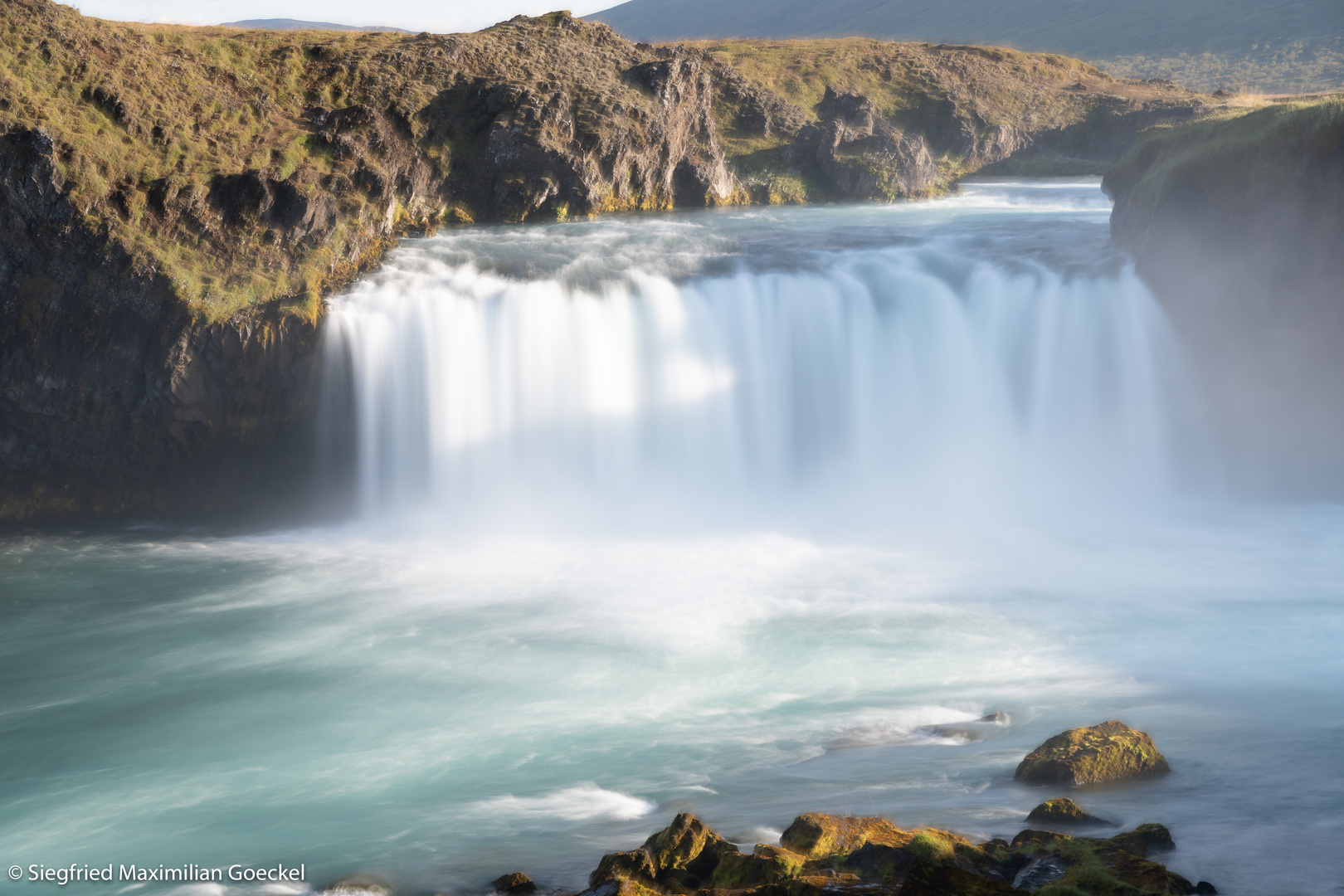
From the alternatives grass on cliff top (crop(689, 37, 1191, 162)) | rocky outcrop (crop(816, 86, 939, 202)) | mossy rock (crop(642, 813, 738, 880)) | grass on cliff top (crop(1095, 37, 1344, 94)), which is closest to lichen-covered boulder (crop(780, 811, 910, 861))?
mossy rock (crop(642, 813, 738, 880))

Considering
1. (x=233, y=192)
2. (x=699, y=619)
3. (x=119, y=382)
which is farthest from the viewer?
(x=233, y=192)

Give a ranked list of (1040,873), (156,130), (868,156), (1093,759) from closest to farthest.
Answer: (1040,873)
(1093,759)
(156,130)
(868,156)

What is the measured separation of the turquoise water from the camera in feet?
25.6

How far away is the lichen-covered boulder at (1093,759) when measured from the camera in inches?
285

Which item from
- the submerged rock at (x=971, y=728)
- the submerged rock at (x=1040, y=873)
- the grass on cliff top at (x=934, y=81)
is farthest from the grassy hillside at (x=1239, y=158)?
the grass on cliff top at (x=934, y=81)

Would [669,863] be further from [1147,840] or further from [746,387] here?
[746,387]

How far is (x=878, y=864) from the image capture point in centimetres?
580

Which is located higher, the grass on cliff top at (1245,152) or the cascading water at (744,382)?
the grass on cliff top at (1245,152)

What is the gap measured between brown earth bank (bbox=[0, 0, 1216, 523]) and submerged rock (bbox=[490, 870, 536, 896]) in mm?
13020

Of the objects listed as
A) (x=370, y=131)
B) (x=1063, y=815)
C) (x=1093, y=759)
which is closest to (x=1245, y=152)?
(x=1093, y=759)

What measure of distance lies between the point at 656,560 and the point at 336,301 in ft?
25.8

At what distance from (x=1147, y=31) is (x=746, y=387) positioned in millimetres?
94937

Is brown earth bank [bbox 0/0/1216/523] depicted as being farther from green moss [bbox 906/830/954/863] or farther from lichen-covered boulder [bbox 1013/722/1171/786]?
green moss [bbox 906/830/954/863]

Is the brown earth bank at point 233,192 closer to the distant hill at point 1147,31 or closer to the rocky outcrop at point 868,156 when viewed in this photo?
the rocky outcrop at point 868,156
